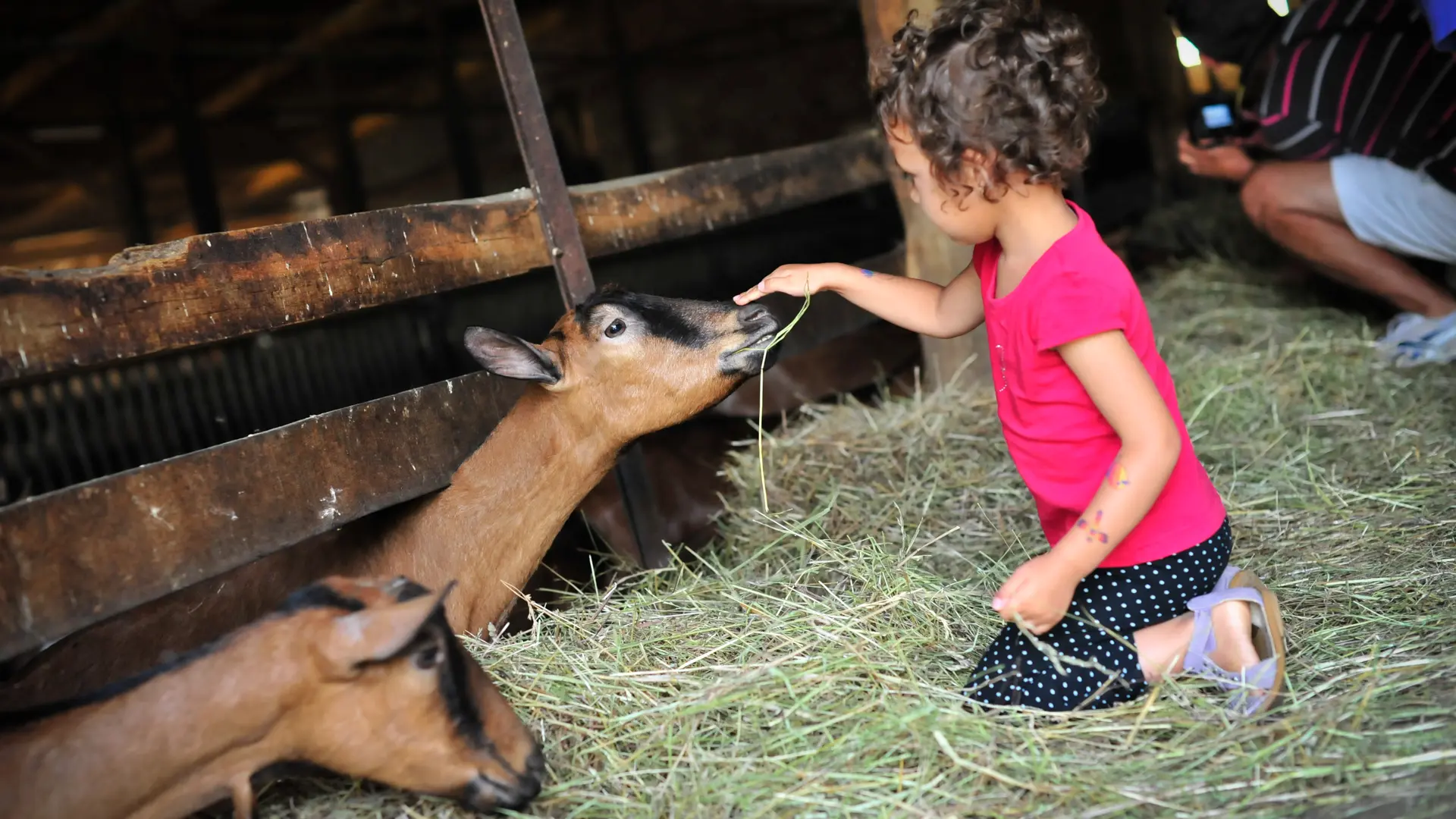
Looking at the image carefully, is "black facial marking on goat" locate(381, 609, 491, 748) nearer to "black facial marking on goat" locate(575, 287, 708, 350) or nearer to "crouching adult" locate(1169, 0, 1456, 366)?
"black facial marking on goat" locate(575, 287, 708, 350)

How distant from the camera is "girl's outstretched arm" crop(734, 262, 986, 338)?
119 inches

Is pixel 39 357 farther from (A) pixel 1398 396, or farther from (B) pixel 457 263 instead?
(A) pixel 1398 396

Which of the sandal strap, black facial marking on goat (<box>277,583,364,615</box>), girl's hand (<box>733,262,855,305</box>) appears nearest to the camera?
girl's hand (<box>733,262,855,305</box>)

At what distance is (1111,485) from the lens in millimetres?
2307

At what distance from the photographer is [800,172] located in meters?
4.69

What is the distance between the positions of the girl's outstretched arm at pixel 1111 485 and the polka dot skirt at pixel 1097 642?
184 millimetres

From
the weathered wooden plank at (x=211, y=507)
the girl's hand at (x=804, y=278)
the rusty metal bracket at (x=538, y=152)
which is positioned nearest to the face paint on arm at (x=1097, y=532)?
the girl's hand at (x=804, y=278)

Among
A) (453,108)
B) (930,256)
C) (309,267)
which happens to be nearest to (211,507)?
(309,267)

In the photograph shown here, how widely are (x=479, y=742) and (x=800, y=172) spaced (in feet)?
10.1

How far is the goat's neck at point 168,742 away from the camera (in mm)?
2016

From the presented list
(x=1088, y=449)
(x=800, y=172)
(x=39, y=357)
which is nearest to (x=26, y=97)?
(x=800, y=172)

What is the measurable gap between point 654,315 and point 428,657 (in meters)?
1.59

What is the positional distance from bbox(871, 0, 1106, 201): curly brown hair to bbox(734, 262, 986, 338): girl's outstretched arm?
1.86ft

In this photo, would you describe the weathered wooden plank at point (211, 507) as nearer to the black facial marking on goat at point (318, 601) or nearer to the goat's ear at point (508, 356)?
the goat's ear at point (508, 356)
